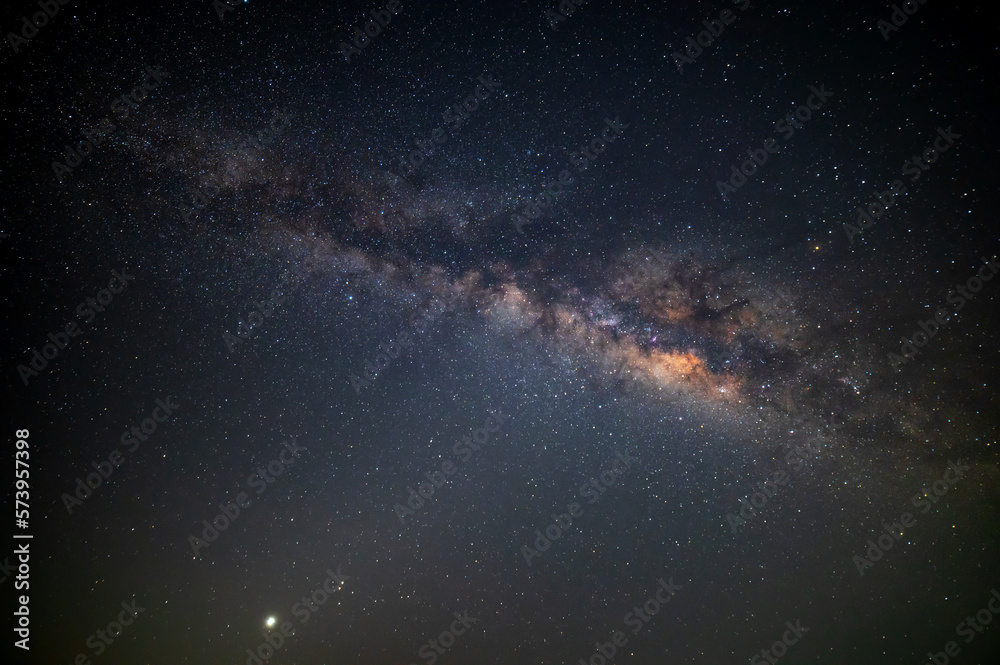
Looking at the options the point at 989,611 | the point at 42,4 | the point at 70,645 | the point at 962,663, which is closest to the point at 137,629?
the point at 70,645

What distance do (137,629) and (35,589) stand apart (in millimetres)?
1401

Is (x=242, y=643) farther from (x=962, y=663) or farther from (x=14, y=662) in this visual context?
(x=962, y=663)

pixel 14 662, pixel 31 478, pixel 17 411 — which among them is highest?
pixel 17 411

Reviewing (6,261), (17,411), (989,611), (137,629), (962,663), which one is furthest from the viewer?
(962,663)

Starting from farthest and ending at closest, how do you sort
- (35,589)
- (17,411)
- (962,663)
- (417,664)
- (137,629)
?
(962,663) → (417,664) → (137,629) → (35,589) → (17,411)

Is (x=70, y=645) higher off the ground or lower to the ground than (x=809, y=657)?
lower

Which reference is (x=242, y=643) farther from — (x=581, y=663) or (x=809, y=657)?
(x=809, y=657)

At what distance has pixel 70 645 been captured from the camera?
17.3 feet

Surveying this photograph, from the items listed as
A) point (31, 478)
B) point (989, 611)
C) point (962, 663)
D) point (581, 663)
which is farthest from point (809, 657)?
point (31, 478)

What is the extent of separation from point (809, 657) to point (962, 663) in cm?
411

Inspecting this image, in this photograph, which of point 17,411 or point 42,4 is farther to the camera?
point 17,411

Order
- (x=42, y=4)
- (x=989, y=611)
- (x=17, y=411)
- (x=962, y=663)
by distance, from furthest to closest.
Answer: (x=962, y=663)
(x=989, y=611)
(x=17, y=411)
(x=42, y=4)

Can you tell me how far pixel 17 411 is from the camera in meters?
4.45

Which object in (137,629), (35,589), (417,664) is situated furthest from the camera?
(417,664)
